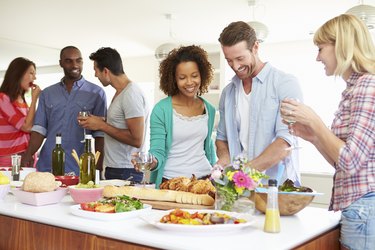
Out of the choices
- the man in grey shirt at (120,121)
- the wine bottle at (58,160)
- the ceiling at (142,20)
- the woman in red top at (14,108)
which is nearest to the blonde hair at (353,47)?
the wine bottle at (58,160)

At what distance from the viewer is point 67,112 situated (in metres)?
3.08

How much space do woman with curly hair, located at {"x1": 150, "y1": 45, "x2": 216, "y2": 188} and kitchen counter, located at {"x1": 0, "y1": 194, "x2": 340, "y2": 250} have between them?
71cm

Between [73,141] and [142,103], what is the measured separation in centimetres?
55

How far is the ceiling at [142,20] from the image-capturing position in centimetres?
487

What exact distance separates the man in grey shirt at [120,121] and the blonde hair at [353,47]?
1.65 m

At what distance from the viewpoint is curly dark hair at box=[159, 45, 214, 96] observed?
2.49 metres

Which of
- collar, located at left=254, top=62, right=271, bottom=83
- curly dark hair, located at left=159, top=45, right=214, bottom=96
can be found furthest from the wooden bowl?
curly dark hair, located at left=159, top=45, right=214, bottom=96

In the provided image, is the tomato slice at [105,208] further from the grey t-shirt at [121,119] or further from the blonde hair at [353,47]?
the grey t-shirt at [121,119]

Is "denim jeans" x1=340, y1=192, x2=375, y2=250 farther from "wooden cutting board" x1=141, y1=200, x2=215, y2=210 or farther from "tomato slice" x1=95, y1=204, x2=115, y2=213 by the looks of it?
"tomato slice" x1=95, y1=204, x2=115, y2=213

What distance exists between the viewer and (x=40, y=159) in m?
3.14

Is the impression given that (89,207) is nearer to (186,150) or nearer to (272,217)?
(272,217)

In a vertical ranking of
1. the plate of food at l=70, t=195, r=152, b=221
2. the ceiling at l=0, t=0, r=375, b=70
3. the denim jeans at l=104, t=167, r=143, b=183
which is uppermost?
the ceiling at l=0, t=0, r=375, b=70

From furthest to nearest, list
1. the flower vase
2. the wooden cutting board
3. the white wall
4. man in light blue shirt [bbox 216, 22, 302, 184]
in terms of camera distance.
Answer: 1. the white wall
2. man in light blue shirt [bbox 216, 22, 302, 184]
3. the wooden cutting board
4. the flower vase

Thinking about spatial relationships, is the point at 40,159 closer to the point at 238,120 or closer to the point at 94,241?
the point at 238,120
